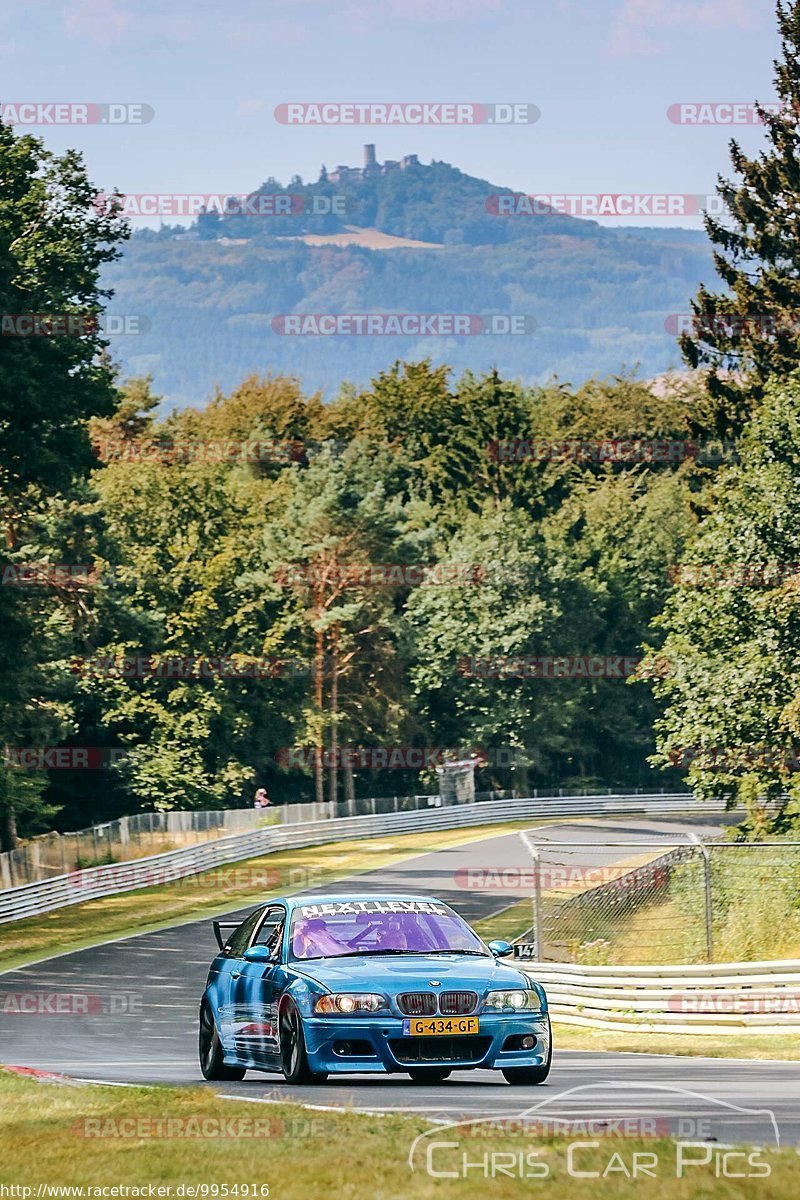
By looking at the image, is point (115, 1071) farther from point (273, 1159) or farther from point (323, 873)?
point (323, 873)

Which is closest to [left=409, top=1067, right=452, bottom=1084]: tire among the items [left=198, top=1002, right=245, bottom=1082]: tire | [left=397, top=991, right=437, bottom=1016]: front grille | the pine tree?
[left=397, top=991, right=437, bottom=1016]: front grille

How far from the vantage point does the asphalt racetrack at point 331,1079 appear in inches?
428

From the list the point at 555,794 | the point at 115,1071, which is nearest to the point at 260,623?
the point at 555,794

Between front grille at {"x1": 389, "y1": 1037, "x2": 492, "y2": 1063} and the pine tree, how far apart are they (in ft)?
150

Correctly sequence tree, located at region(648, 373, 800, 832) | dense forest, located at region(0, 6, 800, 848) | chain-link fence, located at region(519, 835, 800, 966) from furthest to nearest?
1. dense forest, located at region(0, 6, 800, 848)
2. tree, located at region(648, 373, 800, 832)
3. chain-link fence, located at region(519, 835, 800, 966)

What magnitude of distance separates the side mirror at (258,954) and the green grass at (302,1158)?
216cm

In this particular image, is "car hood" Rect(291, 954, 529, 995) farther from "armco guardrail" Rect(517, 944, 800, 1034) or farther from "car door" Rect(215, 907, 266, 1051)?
"armco guardrail" Rect(517, 944, 800, 1034)

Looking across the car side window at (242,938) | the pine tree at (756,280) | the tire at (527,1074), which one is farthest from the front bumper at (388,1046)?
the pine tree at (756,280)

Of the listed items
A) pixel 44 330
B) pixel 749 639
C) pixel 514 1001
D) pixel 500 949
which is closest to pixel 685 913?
pixel 500 949

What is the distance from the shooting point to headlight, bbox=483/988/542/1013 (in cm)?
1281

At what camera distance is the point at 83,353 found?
43.3 metres

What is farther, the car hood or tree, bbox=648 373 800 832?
tree, bbox=648 373 800 832

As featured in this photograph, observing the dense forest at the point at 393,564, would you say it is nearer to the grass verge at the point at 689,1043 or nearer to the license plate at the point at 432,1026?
the grass verge at the point at 689,1043

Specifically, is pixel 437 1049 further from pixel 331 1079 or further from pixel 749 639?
pixel 749 639
